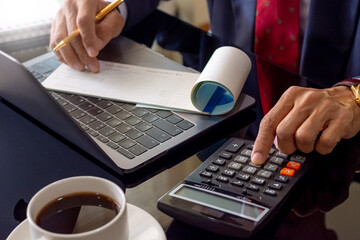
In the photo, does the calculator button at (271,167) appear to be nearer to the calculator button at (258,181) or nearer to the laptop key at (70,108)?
the calculator button at (258,181)

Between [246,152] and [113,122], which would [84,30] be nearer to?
[113,122]

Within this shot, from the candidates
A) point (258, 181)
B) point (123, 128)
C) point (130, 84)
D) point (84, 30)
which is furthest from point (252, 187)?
point (84, 30)

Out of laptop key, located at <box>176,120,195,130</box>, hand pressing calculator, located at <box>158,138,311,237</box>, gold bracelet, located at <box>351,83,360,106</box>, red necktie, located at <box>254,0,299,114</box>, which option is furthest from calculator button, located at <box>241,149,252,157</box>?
red necktie, located at <box>254,0,299,114</box>

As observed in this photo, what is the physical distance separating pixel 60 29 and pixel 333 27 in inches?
21.4

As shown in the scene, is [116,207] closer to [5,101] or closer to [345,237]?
[345,237]

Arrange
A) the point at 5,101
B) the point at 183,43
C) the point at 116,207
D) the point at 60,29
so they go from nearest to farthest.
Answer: the point at 116,207 → the point at 5,101 → the point at 60,29 → the point at 183,43

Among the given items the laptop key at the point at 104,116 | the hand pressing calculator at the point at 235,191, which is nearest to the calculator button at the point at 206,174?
the hand pressing calculator at the point at 235,191

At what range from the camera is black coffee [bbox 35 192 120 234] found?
0.44 m

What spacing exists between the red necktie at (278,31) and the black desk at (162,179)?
0.94ft

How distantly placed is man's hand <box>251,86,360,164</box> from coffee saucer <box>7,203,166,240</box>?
0.17m

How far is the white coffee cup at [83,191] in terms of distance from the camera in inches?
15.7

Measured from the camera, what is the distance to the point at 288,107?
67 centimetres

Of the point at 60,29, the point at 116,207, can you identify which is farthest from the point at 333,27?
the point at 116,207

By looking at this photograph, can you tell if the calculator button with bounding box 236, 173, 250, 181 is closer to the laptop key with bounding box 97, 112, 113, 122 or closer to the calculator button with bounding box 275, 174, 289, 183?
the calculator button with bounding box 275, 174, 289, 183
